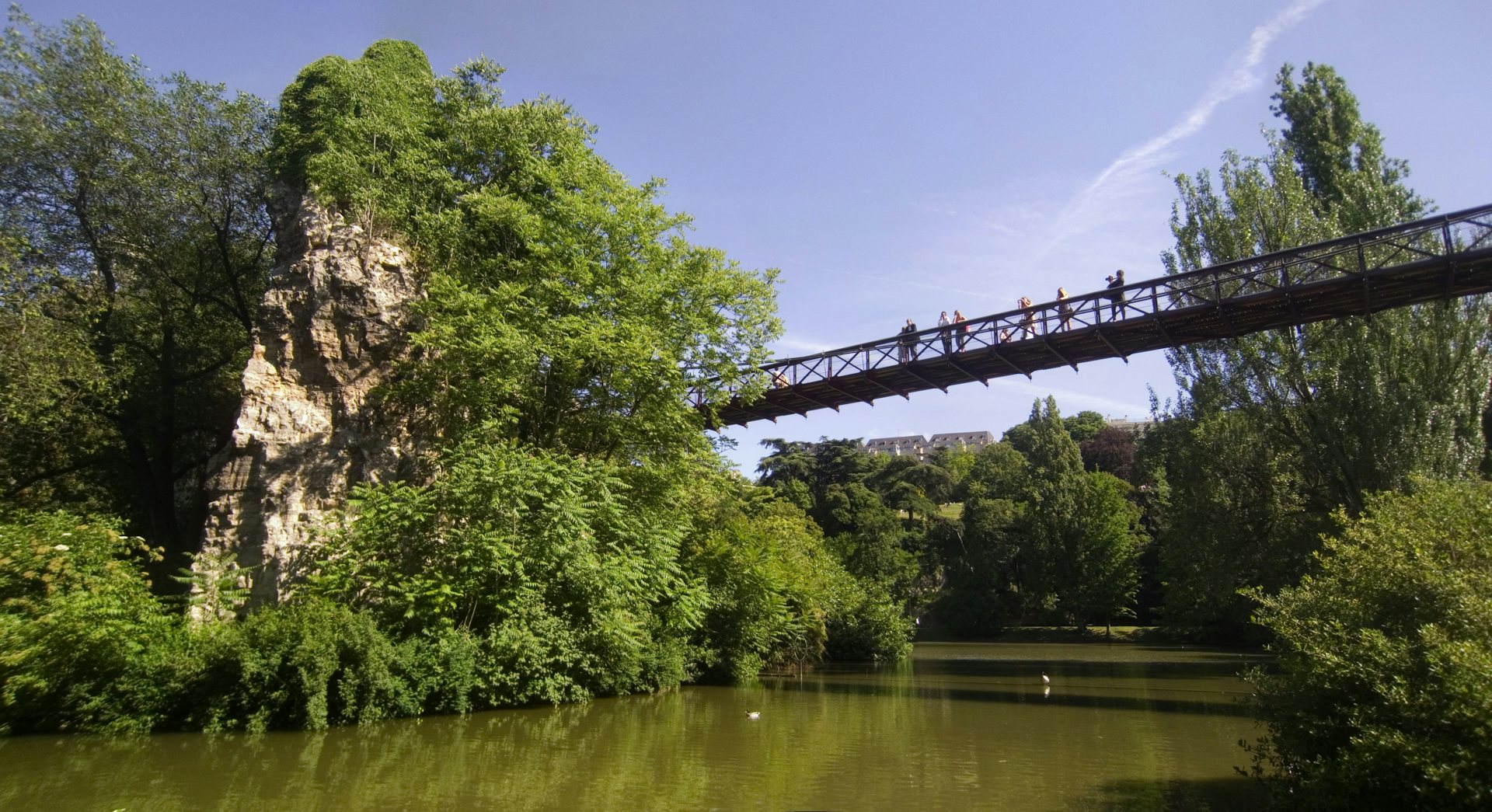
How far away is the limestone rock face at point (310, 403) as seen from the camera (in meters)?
18.0

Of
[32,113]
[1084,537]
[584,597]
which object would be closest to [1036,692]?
[584,597]

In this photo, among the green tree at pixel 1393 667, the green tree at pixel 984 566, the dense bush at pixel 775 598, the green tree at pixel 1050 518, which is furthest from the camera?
the green tree at pixel 984 566

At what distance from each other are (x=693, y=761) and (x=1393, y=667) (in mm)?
7826

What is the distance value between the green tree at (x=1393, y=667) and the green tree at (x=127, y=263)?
2338 cm

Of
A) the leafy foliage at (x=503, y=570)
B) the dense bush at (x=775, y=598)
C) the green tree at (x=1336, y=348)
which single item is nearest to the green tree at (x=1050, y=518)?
the dense bush at (x=775, y=598)

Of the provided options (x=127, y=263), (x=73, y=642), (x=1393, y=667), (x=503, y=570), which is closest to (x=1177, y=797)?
(x=1393, y=667)

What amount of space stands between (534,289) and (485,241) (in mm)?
3642

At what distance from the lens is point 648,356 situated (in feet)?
62.2

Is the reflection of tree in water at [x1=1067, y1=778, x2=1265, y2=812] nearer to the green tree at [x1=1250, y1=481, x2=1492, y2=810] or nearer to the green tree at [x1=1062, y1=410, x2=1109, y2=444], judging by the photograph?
the green tree at [x1=1250, y1=481, x2=1492, y2=810]

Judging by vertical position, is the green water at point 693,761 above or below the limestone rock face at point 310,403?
below

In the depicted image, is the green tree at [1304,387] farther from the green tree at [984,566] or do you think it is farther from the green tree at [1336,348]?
the green tree at [984,566]

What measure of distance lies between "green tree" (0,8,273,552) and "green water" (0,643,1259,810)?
11890 millimetres

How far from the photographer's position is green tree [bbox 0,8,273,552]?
2044 centimetres

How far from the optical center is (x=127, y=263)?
2345 centimetres
